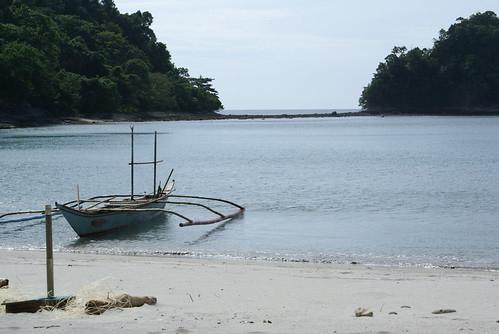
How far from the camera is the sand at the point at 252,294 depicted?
865 centimetres

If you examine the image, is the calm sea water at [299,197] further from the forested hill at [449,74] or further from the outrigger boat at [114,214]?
the forested hill at [449,74]

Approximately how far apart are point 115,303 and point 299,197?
2198 cm

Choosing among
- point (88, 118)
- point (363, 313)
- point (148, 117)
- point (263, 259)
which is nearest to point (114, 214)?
point (263, 259)

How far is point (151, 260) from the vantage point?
52.5ft

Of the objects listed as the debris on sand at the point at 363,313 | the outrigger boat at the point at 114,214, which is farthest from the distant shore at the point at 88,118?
the debris on sand at the point at 363,313

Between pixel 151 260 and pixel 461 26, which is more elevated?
pixel 461 26

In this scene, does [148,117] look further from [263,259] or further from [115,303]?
[115,303]

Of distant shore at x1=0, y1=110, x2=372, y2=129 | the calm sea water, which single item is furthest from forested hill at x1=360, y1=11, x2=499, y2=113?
the calm sea water

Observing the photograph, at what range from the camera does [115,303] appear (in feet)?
31.2

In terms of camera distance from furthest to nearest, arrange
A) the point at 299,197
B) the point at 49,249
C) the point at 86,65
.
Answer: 1. the point at 86,65
2. the point at 299,197
3. the point at 49,249

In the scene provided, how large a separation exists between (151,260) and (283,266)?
295cm

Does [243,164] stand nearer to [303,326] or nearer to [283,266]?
[283,266]

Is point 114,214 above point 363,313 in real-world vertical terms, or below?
below

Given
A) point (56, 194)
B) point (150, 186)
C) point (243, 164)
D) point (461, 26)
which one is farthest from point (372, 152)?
point (461, 26)
